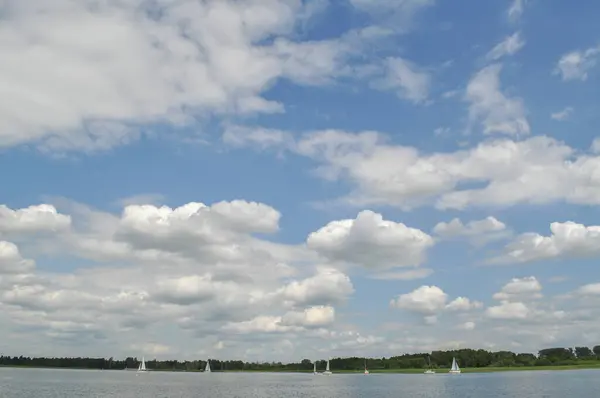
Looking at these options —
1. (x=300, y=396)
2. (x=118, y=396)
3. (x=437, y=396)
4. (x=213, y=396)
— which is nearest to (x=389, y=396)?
(x=437, y=396)

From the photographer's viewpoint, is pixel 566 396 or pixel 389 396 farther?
pixel 389 396

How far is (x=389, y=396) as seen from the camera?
128m

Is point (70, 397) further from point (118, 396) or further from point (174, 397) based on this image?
point (174, 397)

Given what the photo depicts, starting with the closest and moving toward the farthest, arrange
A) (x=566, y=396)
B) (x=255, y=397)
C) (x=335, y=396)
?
1. (x=566, y=396)
2. (x=255, y=397)
3. (x=335, y=396)

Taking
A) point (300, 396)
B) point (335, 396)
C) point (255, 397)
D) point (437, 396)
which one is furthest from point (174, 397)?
point (437, 396)

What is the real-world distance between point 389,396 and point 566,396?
3358cm

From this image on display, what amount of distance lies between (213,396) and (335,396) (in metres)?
25.8

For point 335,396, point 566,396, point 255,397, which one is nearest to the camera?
point 566,396

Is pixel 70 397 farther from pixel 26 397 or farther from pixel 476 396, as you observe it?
pixel 476 396

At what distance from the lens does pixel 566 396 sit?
112500 millimetres

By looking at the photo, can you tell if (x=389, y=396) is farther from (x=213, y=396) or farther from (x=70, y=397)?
(x=70, y=397)

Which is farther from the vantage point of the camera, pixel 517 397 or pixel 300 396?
pixel 300 396

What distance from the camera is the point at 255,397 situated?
4744 inches

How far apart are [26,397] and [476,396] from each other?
8379 centimetres
